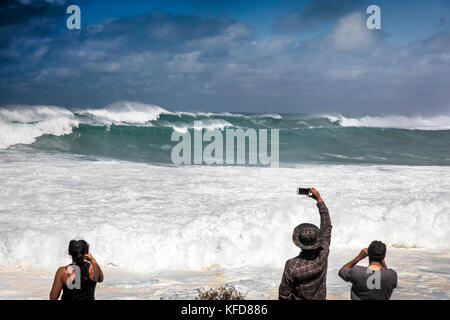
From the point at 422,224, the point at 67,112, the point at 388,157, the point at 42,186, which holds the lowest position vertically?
the point at 422,224

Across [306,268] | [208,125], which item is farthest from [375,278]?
[208,125]

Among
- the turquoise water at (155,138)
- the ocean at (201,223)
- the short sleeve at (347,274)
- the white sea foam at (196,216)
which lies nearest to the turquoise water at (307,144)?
the turquoise water at (155,138)

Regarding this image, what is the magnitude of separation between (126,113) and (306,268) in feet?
117

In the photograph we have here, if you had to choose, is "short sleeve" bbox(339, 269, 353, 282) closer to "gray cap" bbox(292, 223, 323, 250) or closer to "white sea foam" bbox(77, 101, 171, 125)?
"gray cap" bbox(292, 223, 323, 250)

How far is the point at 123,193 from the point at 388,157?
1552cm

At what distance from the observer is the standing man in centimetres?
330

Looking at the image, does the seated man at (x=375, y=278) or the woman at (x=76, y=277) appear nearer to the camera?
the seated man at (x=375, y=278)

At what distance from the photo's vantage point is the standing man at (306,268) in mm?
3305

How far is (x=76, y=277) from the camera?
11.6 ft

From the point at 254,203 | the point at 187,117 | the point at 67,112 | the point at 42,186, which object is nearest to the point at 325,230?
the point at 254,203

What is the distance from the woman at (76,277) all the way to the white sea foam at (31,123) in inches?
720

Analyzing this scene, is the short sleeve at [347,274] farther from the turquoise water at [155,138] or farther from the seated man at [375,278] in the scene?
the turquoise water at [155,138]
